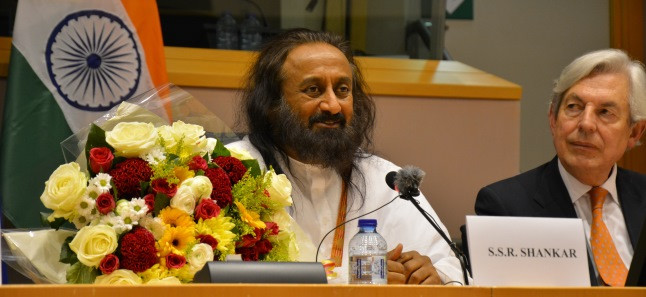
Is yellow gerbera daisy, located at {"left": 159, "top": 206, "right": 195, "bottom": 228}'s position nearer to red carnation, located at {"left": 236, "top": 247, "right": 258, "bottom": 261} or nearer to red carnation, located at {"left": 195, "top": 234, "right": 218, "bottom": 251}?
red carnation, located at {"left": 195, "top": 234, "right": 218, "bottom": 251}

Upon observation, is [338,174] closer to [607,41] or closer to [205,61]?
[205,61]

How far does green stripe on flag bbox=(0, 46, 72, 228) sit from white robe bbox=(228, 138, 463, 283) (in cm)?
82

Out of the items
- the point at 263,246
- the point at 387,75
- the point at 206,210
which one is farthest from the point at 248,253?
the point at 387,75

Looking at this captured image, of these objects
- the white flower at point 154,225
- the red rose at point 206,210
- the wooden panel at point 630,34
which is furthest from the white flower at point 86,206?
the wooden panel at point 630,34

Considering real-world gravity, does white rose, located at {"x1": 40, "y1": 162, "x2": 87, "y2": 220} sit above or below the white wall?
above

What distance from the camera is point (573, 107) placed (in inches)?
140

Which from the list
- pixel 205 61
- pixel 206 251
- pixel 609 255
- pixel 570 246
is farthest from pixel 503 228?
pixel 205 61

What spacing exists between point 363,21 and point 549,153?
262 cm

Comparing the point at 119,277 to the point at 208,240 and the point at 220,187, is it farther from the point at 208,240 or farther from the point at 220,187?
the point at 220,187

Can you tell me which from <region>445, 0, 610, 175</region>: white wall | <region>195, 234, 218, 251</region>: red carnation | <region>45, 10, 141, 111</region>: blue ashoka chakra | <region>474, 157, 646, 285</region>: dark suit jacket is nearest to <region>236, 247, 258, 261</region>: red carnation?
<region>195, 234, 218, 251</region>: red carnation

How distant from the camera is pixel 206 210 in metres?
2.20

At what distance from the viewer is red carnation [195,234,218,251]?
2.17 meters

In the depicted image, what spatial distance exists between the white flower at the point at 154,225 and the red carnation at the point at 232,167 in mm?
264

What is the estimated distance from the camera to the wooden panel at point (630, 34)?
7.04 meters
